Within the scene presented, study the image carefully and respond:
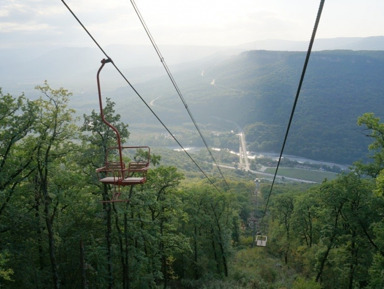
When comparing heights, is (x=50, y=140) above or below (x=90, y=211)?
above

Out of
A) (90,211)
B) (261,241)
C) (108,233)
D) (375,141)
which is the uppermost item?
(375,141)

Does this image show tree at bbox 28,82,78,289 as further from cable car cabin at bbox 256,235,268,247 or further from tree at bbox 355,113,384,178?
cable car cabin at bbox 256,235,268,247

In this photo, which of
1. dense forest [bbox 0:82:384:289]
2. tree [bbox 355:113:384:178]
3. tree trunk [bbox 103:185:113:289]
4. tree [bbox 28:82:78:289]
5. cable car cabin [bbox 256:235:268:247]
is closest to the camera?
dense forest [bbox 0:82:384:289]

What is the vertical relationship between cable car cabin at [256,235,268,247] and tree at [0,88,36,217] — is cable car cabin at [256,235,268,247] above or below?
below

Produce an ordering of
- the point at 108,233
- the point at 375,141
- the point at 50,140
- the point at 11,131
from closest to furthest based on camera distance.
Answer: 1. the point at 11,131
2. the point at 50,140
3. the point at 108,233
4. the point at 375,141

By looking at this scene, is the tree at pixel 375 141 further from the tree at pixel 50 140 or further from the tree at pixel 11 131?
the tree at pixel 11 131

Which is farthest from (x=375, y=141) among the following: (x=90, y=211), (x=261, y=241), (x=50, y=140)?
(x=50, y=140)

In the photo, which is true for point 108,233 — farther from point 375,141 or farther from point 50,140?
point 375,141

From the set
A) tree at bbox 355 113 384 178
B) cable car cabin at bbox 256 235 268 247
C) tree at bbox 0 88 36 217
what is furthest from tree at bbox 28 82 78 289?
cable car cabin at bbox 256 235 268 247

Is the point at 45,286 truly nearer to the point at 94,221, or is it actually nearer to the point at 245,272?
the point at 94,221

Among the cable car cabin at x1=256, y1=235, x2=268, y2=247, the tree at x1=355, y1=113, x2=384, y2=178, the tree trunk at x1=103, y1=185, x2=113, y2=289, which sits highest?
the tree at x1=355, y1=113, x2=384, y2=178

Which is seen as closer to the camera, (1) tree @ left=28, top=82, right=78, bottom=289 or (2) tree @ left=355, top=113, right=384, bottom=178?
(1) tree @ left=28, top=82, right=78, bottom=289
